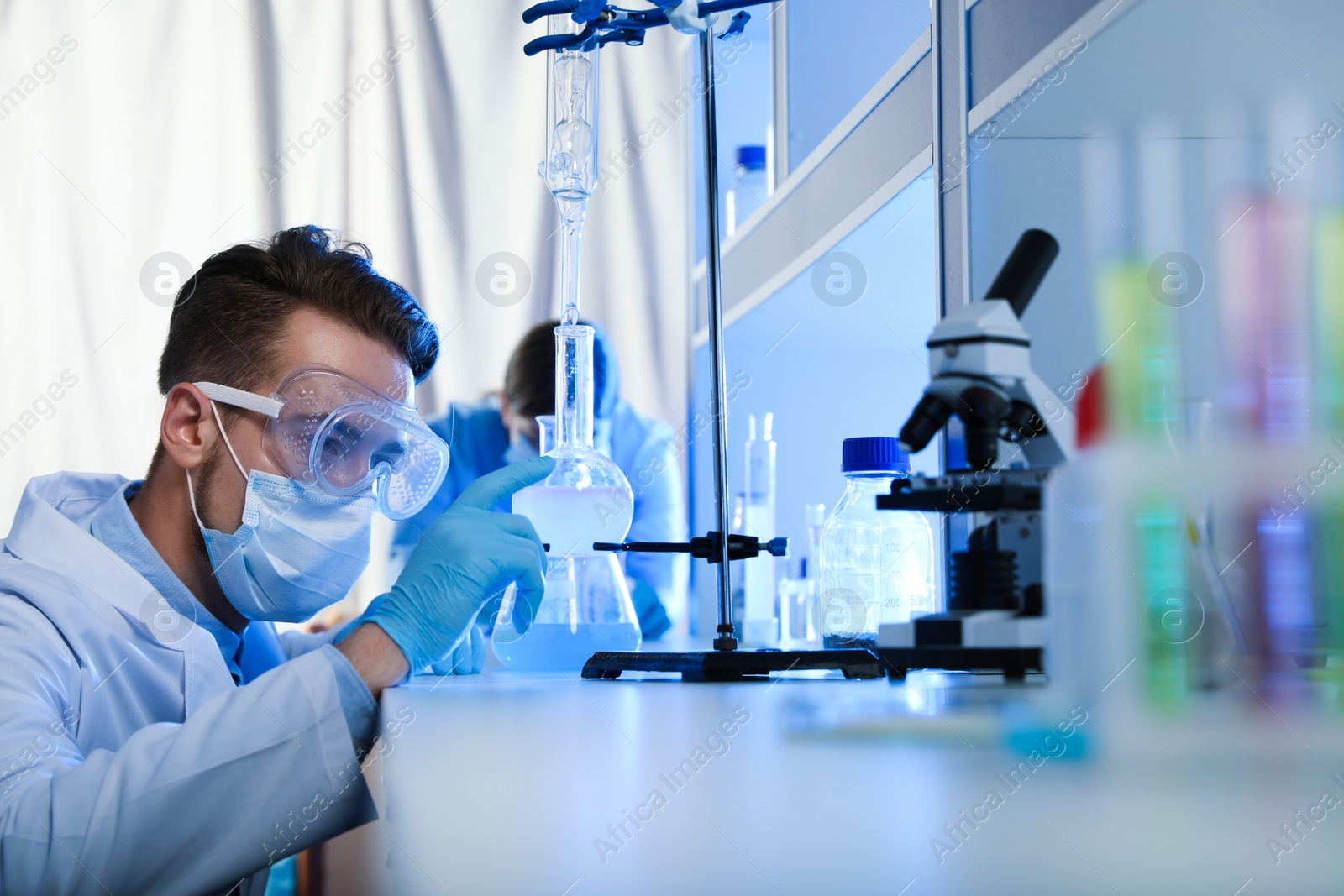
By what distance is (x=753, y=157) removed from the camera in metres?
2.20

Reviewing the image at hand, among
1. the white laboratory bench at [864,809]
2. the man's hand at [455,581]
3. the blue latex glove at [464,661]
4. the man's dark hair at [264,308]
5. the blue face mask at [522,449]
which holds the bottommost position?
the blue latex glove at [464,661]

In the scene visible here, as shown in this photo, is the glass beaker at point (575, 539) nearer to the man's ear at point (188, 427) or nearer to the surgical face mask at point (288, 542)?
the surgical face mask at point (288, 542)

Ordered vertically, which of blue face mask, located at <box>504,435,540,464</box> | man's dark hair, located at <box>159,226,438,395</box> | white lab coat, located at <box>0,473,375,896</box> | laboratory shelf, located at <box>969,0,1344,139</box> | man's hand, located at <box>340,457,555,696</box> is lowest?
white lab coat, located at <box>0,473,375,896</box>

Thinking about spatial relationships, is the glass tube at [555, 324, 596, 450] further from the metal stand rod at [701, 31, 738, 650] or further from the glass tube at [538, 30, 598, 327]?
the metal stand rod at [701, 31, 738, 650]

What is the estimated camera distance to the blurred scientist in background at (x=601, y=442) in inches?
96.4

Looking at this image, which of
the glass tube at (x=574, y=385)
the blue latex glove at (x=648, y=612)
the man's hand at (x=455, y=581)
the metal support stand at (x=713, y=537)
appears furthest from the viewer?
the blue latex glove at (x=648, y=612)

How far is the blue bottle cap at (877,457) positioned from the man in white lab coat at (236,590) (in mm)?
344

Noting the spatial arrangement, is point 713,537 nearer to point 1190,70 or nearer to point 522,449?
point 1190,70

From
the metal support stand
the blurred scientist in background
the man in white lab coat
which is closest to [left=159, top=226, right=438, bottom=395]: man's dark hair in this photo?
the man in white lab coat

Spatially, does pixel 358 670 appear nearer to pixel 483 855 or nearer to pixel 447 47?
pixel 483 855

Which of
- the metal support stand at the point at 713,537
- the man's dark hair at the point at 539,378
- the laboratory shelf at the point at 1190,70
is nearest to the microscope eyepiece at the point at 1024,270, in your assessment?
the laboratory shelf at the point at 1190,70

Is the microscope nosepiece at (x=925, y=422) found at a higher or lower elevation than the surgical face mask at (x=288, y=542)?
higher

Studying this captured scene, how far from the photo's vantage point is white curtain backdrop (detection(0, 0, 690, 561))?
9.45 feet

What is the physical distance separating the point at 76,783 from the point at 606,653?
1.41 ft
